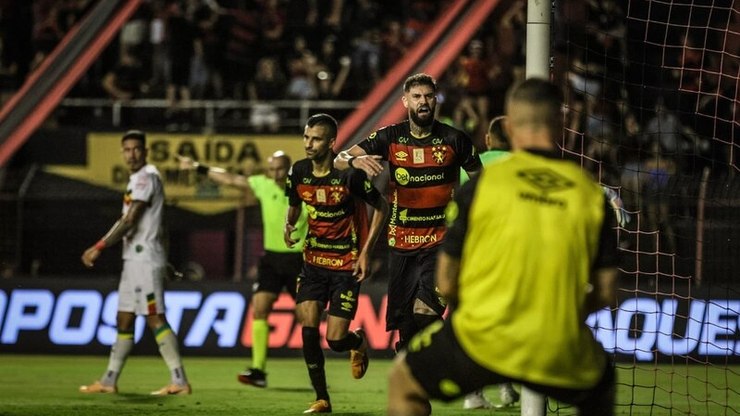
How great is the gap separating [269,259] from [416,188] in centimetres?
400

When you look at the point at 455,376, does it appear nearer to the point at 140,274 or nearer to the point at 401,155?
the point at 401,155

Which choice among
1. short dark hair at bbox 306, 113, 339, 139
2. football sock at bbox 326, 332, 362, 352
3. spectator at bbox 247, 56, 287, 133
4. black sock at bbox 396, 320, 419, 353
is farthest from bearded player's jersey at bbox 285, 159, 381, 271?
spectator at bbox 247, 56, 287, 133

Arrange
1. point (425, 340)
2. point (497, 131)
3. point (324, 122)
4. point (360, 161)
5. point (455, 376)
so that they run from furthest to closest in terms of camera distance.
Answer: point (497, 131) → point (324, 122) → point (360, 161) → point (425, 340) → point (455, 376)

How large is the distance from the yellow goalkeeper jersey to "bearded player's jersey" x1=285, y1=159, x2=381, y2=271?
5113mm

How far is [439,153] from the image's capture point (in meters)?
9.07

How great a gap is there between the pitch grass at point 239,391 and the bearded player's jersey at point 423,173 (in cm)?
181

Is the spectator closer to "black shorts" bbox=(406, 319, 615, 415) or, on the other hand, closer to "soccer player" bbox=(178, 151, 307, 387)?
"soccer player" bbox=(178, 151, 307, 387)

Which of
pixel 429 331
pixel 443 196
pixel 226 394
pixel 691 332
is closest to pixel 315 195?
pixel 443 196

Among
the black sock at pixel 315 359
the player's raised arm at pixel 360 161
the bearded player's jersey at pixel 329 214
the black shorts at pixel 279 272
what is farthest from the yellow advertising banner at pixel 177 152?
the player's raised arm at pixel 360 161

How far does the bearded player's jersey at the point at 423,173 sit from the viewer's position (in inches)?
357

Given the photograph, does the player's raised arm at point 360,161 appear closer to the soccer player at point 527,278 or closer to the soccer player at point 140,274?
the soccer player at point 140,274

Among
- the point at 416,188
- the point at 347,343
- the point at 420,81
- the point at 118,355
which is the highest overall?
the point at 420,81

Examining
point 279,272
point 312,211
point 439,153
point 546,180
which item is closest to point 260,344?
point 279,272

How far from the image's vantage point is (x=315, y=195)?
1012 centimetres
